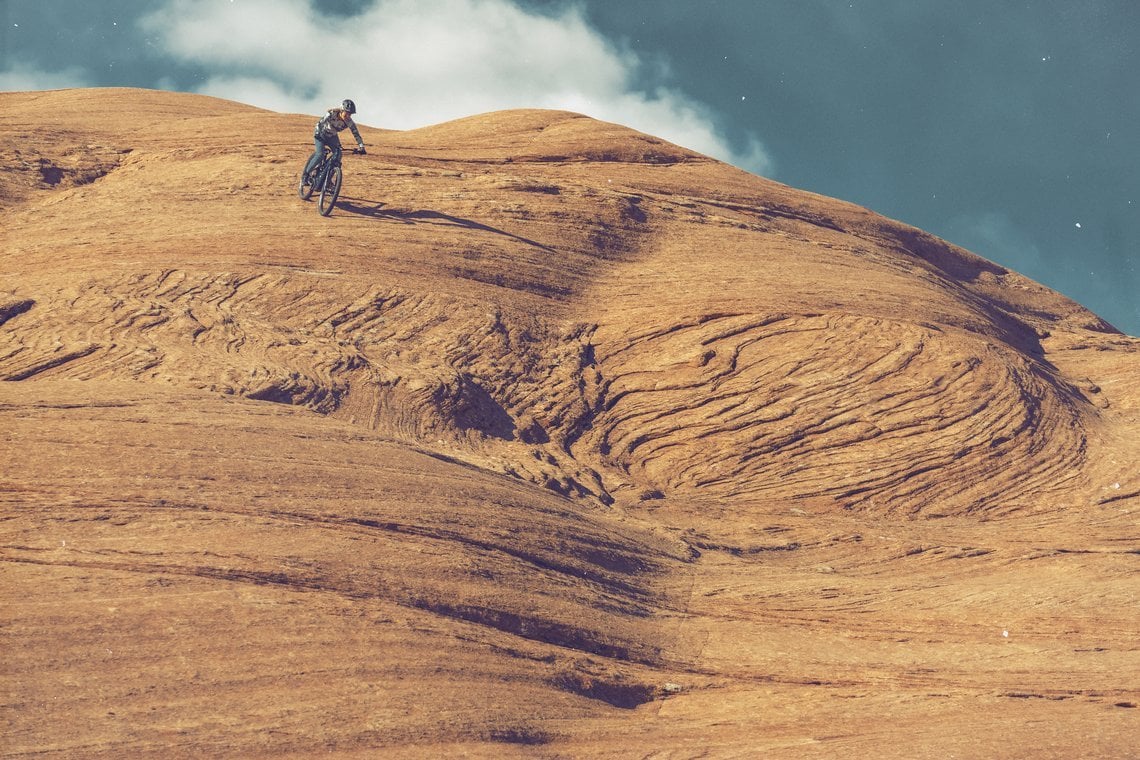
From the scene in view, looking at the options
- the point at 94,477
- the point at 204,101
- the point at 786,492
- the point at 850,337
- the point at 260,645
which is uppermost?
the point at 204,101

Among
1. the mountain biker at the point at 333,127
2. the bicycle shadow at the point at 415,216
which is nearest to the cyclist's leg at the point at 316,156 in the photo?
the mountain biker at the point at 333,127

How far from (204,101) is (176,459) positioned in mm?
22524

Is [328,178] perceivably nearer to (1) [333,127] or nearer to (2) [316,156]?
(2) [316,156]

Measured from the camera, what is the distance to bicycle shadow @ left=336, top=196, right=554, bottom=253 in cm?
2342

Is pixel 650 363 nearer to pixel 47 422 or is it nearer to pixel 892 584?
pixel 892 584

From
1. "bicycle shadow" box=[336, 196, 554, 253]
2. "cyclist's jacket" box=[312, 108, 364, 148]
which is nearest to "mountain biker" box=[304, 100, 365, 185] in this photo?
"cyclist's jacket" box=[312, 108, 364, 148]

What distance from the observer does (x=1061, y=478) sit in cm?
2027

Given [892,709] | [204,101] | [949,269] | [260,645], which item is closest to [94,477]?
[260,645]

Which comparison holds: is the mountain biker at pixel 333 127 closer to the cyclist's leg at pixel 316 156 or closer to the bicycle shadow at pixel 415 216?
the cyclist's leg at pixel 316 156

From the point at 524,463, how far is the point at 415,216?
26.4ft

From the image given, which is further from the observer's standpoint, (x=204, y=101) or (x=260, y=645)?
(x=204, y=101)

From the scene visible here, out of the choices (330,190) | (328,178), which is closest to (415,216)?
(330,190)

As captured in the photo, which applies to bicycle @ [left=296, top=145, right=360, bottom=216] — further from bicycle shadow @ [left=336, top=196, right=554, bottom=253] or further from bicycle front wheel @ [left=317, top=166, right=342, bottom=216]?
bicycle shadow @ [left=336, top=196, right=554, bottom=253]

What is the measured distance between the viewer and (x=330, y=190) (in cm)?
2280
